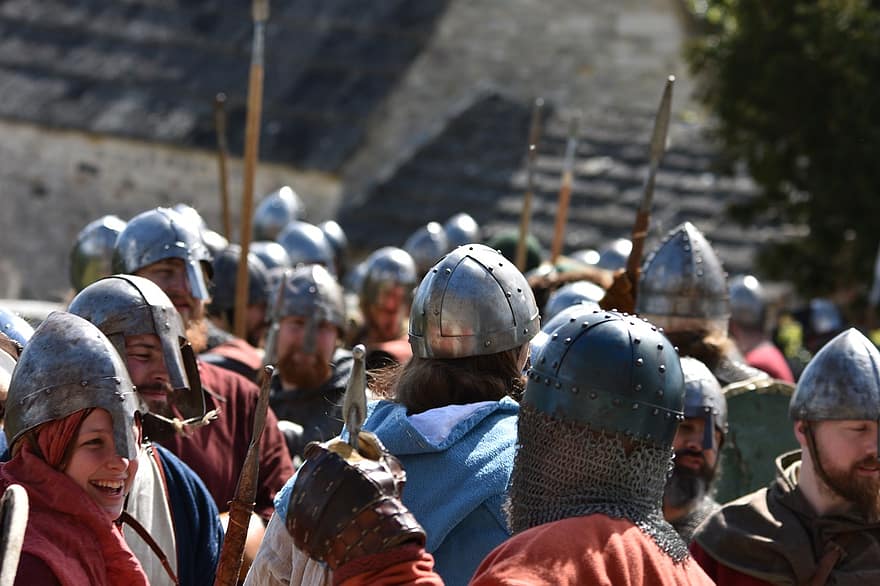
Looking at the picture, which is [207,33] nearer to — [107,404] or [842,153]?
[842,153]

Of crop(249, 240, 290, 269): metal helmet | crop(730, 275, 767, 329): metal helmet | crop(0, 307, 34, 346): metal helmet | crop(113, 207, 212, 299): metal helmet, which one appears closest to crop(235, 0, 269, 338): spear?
crop(113, 207, 212, 299): metal helmet

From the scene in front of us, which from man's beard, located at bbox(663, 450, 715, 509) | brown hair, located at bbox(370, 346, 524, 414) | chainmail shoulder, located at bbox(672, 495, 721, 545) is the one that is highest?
brown hair, located at bbox(370, 346, 524, 414)

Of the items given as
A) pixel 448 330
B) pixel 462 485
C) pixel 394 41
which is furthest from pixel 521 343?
pixel 394 41

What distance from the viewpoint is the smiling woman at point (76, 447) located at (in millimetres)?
3691

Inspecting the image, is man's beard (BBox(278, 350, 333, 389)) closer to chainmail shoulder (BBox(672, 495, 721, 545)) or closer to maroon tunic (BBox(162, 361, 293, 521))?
maroon tunic (BBox(162, 361, 293, 521))

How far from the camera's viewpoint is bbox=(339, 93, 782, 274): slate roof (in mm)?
13195

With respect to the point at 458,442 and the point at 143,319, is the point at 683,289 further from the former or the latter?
the point at 458,442

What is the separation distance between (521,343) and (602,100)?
1324 cm

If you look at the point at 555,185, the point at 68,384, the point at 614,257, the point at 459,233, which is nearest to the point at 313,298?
the point at 614,257

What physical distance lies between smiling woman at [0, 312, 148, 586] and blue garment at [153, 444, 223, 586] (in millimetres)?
599

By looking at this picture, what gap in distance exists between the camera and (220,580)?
3639 millimetres

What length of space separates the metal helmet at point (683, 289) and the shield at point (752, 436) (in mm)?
409

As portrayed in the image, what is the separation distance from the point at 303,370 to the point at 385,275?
93.9 inches

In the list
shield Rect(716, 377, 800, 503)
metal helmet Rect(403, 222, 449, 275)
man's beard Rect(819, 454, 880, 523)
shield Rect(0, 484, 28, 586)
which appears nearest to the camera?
shield Rect(0, 484, 28, 586)
